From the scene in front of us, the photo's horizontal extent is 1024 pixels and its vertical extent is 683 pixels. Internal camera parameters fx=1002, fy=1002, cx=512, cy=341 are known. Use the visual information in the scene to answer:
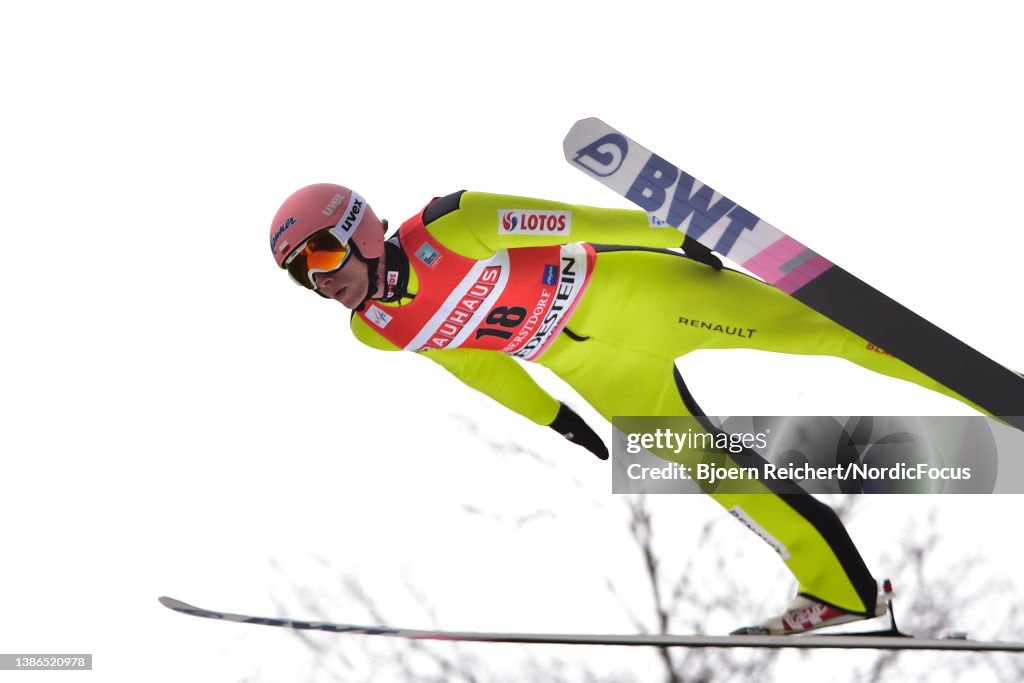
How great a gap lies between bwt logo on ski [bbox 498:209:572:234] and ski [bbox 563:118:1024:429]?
0.41m

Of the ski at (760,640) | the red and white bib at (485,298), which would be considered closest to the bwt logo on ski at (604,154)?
the red and white bib at (485,298)

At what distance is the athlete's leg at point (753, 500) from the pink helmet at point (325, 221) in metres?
0.68

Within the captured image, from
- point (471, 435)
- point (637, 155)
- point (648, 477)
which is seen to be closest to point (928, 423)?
point (648, 477)

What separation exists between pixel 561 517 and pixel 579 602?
15.5 inches

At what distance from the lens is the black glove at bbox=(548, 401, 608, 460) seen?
3.17 meters

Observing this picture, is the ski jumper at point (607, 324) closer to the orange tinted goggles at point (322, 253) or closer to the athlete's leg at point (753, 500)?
the athlete's leg at point (753, 500)

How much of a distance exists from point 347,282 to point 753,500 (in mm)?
1342

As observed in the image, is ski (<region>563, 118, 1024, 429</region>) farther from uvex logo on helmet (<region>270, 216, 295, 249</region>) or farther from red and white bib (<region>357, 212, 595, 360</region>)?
uvex logo on helmet (<region>270, 216, 295, 249</region>)

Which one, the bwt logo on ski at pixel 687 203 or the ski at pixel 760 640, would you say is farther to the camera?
the ski at pixel 760 640

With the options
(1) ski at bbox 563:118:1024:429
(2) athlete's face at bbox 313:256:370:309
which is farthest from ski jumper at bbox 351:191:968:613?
(1) ski at bbox 563:118:1024:429

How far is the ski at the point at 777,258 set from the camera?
215 centimetres

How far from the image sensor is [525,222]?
261cm

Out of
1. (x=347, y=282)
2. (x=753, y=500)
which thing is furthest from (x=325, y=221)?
(x=753, y=500)

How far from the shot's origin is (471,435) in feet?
15.0
